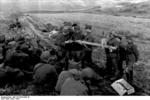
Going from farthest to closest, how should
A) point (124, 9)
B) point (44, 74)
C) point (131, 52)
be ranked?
1. point (124, 9)
2. point (131, 52)
3. point (44, 74)

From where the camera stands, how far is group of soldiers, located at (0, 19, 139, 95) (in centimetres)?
197

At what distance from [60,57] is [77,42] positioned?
1.08 feet

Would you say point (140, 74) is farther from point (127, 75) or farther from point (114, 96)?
point (114, 96)

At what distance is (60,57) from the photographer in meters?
2.38

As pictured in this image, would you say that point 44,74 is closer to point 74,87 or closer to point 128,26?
point 74,87

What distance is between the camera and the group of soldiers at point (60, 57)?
1.97 m

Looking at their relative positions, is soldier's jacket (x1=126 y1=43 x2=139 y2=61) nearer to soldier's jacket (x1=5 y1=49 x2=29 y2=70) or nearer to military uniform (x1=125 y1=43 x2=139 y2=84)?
military uniform (x1=125 y1=43 x2=139 y2=84)

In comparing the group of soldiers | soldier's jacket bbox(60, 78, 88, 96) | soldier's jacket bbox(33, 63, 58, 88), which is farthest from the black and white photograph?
soldier's jacket bbox(60, 78, 88, 96)

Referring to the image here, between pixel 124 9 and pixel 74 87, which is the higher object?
pixel 124 9

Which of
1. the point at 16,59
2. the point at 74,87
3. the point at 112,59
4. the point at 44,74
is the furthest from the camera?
the point at 112,59

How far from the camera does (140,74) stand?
228cm

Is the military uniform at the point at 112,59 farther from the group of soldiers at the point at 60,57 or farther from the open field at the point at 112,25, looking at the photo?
the open field at the point at 112,25

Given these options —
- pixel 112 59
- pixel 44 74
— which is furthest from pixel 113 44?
pixel 44 74

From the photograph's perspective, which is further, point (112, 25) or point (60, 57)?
point (112, 25)
